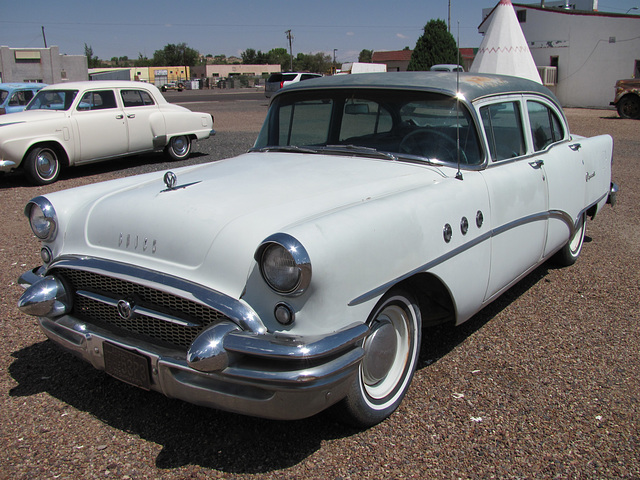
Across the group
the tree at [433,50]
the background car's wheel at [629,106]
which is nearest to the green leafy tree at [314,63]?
the tree at [433,50]

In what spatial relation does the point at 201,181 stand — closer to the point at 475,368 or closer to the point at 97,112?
the point at 475,368

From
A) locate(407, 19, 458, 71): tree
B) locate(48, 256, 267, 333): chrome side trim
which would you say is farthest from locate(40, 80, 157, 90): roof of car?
locate(407, 19, 458, 71): tree

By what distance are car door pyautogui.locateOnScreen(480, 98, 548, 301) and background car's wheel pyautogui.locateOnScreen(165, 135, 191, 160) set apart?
26.7 feet

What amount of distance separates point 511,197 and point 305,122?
1402 mm

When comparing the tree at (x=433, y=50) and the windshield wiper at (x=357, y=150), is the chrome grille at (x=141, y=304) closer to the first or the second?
the windshield wiper at (x=357, y=150)

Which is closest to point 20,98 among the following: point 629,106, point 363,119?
point 363,119

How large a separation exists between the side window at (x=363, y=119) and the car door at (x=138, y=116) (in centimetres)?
726

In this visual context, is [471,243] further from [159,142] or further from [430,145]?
[159,142]

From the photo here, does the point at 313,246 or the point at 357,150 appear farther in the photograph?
the point at 357,150

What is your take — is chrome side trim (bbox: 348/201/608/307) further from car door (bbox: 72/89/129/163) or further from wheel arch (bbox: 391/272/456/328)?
car door (bbox: 72/89/129/163)

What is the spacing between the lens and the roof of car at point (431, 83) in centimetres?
344

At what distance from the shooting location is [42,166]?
8930 mm

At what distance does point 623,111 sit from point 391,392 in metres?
20.2

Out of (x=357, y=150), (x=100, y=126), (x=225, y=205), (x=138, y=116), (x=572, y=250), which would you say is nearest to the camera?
(x=225, y=205)
